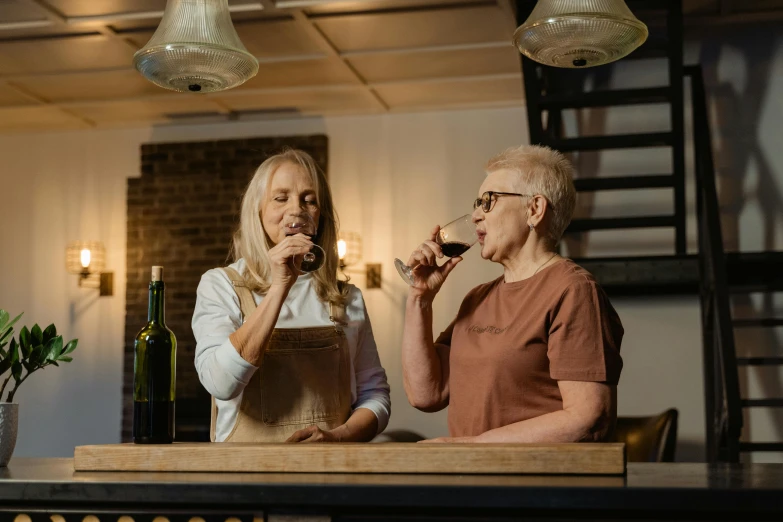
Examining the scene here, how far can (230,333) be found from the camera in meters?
2.35

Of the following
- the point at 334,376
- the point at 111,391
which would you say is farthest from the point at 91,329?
the point at 334,376

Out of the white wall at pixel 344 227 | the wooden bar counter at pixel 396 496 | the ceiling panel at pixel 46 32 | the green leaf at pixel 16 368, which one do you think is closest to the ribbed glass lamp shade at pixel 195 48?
the green leaf at pixel 16 368

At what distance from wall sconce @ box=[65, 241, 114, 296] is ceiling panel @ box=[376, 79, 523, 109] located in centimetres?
248

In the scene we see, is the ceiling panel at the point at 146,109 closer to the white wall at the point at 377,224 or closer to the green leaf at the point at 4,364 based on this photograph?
the white wall at the point at 377,224

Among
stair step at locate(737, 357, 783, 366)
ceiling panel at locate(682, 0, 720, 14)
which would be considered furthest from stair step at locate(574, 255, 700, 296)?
ceiling panel at locate(682, 0, 720, 14)

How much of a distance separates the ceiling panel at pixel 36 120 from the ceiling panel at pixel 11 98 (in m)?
0.10

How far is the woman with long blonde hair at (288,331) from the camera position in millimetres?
2297

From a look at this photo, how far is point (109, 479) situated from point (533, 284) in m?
1.02

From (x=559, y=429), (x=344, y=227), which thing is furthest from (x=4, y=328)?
(x=344, y=227)

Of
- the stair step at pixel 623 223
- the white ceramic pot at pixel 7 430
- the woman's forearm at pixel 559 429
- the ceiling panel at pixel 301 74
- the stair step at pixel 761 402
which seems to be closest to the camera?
the woman's forearm at pixel 559 429

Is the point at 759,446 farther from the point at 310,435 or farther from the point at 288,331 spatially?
the point at 310,435

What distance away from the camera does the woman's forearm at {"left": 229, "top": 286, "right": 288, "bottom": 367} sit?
2217 millimetres

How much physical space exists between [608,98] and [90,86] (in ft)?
11.2

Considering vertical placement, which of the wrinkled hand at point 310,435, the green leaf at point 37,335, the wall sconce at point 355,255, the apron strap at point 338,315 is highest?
the wall sconce at point 355,255
